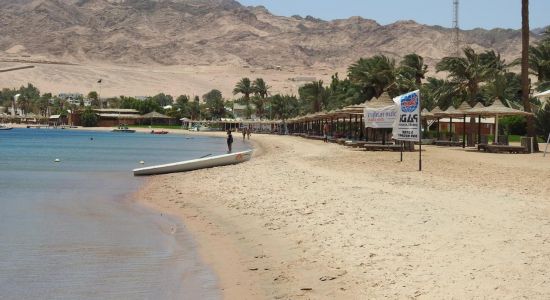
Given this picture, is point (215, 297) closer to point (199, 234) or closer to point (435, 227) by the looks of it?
point (435, 227)

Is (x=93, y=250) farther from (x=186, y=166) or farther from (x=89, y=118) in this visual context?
(x=89, y=118)

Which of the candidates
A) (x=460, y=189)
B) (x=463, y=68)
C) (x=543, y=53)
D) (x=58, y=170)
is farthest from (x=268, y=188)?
(x=543, y=53)

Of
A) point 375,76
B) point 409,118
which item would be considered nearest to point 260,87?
point 375,76

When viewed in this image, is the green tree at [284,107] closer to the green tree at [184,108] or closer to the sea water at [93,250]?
the green tree at [184,108]

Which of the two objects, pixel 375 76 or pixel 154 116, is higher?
pixel 375 76

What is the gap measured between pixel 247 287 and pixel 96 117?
15019 cm

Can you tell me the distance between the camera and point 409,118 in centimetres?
2036

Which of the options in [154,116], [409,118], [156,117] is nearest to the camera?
[409,118]

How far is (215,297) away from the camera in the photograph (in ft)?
26.6

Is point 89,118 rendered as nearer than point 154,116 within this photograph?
No

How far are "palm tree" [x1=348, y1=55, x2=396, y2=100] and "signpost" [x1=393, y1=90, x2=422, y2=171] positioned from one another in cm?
3836

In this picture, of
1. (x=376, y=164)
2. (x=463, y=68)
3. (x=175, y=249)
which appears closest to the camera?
(x=175, y=249)

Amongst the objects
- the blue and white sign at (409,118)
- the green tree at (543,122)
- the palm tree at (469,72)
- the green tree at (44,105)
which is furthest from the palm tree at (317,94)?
the green tree at (44,105)

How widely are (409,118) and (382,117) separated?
642 centimetres
